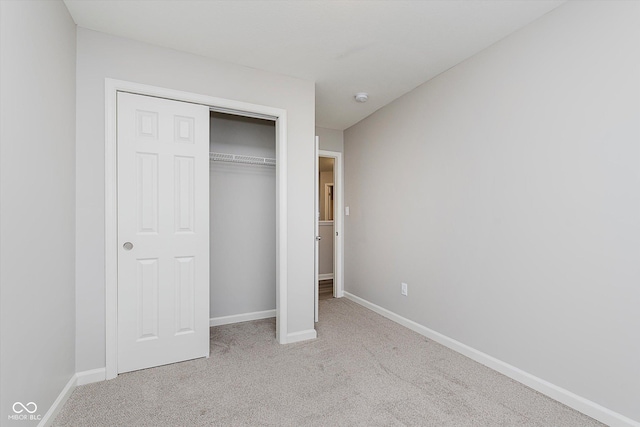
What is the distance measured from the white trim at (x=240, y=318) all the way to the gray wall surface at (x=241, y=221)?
0.04 meters

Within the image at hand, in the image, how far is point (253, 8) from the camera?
1.98 meters

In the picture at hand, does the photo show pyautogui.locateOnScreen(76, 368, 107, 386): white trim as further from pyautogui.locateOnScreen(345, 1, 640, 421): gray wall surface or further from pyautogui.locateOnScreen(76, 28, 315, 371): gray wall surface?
pyautogui.locateOnScreen(345, 1, 640, 421): gray wall surface

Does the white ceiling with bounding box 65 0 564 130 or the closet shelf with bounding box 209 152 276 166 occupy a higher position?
the white ceiling with bounding box 65 0 564 130

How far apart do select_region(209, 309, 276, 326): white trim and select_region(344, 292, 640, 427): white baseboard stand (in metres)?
1.57

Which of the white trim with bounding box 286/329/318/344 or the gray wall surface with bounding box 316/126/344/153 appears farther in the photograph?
the gray wall surface with bounding box 316/126/344/153

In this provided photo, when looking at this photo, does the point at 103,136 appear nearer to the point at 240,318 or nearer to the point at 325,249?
the point at 240,318

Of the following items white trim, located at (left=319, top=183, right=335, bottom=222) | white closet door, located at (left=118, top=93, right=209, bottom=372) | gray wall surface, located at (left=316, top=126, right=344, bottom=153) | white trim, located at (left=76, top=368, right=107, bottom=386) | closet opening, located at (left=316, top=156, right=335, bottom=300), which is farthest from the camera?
white trim, located at (left=319, top=183, right=335, bottom=222)

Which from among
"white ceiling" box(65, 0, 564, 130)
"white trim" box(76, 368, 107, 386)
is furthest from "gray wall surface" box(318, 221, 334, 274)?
"white trim" box(76, 368, 107, 386)

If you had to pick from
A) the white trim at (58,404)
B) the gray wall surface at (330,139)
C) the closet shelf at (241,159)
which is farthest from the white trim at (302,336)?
the gray wall surface at (330,139)

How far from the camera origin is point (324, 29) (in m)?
2.20

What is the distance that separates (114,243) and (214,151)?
147 centimetres

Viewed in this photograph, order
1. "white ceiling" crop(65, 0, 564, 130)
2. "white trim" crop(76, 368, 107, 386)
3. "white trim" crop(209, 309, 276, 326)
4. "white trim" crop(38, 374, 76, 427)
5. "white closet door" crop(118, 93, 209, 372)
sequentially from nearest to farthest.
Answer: "white trim" crop(38, 374, 76, 427), "white ceiling" crop(65, 0, 564, 130), "white trim" crop(76, 368, 107, 386), "white closet door" crop(118, 93, 209, 372), "white trim" crop(209, 309, 276, 326)

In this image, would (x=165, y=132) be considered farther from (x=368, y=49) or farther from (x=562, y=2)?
(x=562, y=2)

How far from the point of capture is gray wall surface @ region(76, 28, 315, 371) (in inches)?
84.8
